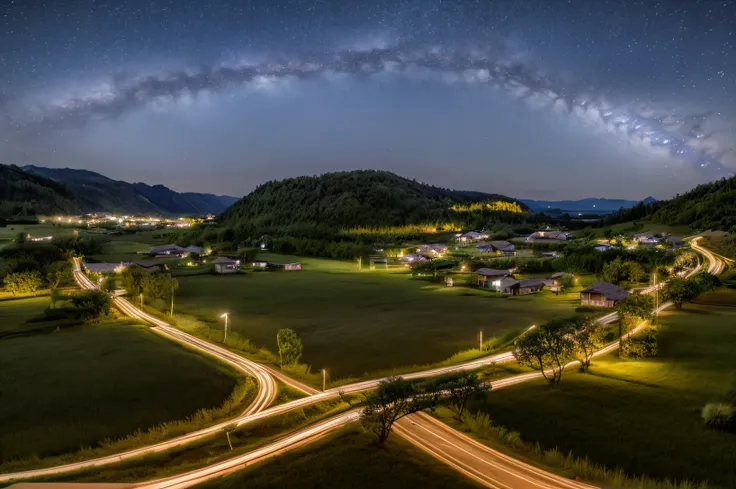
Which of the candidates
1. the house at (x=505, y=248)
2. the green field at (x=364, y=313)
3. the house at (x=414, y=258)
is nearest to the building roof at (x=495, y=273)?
the green field at (x=364, y=313)

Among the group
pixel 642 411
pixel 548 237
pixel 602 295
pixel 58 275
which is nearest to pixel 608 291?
pixel 602 295

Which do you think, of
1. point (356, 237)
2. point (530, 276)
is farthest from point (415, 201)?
point (530, 276)

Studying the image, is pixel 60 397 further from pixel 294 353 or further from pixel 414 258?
pixel 414 258

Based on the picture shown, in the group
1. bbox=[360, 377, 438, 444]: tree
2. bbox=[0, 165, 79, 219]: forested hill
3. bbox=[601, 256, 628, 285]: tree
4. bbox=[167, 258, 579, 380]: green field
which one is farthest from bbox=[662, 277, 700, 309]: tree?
bbox=[0, 165, 79, 219]: forested hill

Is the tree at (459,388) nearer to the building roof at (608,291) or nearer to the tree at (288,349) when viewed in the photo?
the tree at (288,349)

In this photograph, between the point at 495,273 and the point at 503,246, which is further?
the point at 503,246

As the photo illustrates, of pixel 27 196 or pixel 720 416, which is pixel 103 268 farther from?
pixel 27 196

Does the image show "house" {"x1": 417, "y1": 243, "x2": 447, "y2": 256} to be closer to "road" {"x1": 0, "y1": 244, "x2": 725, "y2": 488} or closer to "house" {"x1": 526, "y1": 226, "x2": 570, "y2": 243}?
"house" {"x1": 526, "y1": 226, "x2": 570, "y2": 243}
